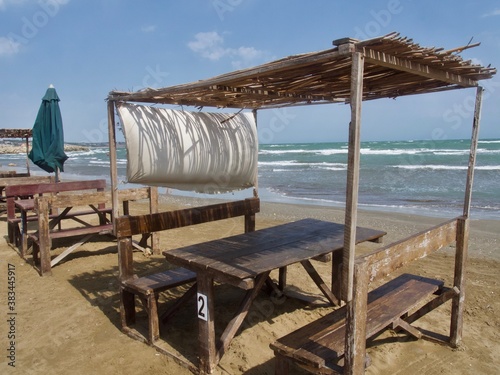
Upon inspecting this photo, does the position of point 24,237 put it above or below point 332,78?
below

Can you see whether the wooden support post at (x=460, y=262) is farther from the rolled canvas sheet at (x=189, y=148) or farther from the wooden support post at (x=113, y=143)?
the wooden support post at (x=113, y=143)

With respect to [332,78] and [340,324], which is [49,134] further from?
[340,324]

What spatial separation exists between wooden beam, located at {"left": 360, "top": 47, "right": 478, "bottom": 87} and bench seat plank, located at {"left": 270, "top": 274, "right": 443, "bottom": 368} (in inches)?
75.9

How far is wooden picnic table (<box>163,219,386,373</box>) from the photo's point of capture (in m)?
3.07

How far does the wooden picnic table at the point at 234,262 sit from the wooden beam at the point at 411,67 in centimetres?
163

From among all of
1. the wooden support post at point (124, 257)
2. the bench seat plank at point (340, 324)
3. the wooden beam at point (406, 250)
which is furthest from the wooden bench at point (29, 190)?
the wooden beam at point (406, 250)

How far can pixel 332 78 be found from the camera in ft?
11.4

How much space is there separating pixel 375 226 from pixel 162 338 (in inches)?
274

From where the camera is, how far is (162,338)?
388cm

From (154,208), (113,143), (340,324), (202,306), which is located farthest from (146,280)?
(154,208)

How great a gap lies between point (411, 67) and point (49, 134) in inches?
274

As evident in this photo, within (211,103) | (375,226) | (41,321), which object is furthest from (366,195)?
(41,321)

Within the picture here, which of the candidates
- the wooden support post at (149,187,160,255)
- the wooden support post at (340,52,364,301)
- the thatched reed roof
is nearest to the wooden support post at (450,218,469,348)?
the thatched reed roof

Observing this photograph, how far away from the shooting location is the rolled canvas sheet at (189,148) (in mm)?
3928
